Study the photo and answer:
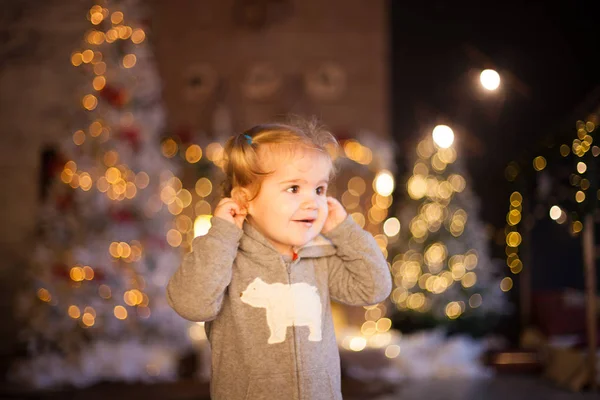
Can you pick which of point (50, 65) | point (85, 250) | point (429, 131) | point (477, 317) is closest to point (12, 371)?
point (85, 250)

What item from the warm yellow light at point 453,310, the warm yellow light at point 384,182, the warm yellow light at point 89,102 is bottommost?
the warm yellow light at point 453,310

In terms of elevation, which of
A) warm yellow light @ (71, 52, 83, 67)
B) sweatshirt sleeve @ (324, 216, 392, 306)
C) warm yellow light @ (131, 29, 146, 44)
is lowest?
sweatshirt sleeve @ (324, 216, 392, 306)

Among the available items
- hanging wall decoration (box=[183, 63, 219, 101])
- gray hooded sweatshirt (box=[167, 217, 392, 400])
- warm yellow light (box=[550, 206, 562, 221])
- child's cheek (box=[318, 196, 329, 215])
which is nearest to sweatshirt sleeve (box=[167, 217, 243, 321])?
gray hooded sweatshirt (box=[167, 217, 392, 400])

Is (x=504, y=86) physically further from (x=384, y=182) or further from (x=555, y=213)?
(x=555, y=213)

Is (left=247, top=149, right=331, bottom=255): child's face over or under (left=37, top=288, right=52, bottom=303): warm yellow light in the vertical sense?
over

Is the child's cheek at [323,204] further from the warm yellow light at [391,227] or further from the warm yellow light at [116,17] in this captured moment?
the warm yellow light at [391,227]

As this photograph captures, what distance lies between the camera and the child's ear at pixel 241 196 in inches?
72.6

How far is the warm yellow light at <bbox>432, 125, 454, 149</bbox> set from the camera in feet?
19.2

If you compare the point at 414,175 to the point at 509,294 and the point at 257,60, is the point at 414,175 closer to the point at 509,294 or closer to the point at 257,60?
the point at 509,294

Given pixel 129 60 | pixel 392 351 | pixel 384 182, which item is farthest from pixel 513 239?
pixel 129 60

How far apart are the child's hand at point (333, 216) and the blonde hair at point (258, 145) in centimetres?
15

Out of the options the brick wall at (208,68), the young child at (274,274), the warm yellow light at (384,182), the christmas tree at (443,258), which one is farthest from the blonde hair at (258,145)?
the brick wall at (208,68)

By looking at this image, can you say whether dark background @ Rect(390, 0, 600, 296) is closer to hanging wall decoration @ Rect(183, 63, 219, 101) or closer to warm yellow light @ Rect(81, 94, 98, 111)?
hanging wall decoration @ Rect(183, 63, 219, 101)

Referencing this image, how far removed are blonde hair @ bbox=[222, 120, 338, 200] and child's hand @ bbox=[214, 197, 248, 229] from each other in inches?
2.3
